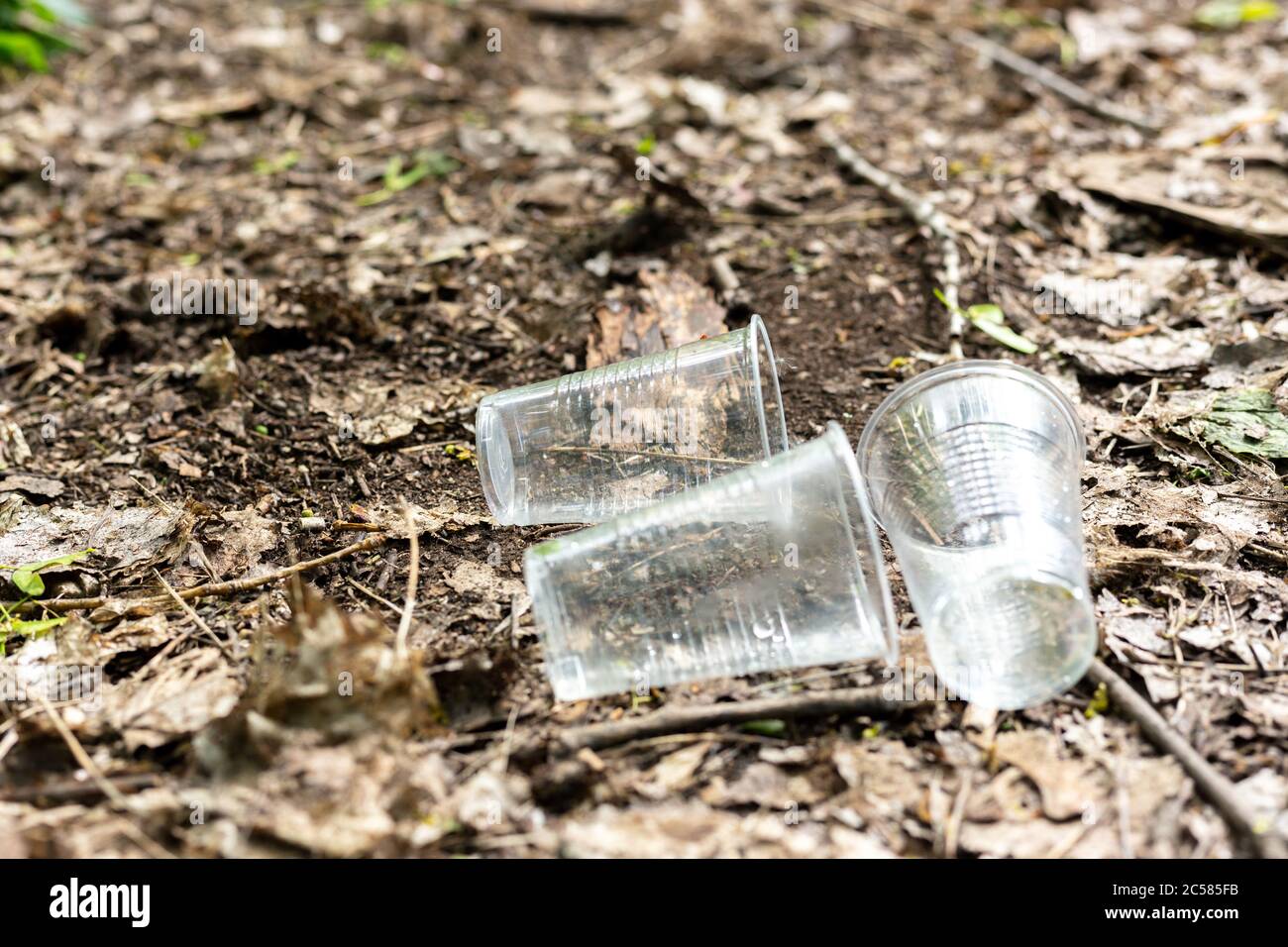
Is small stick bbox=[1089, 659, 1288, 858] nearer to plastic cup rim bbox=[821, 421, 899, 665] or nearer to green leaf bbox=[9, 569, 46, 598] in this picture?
plastic cup rim bbox=[821, 421, 899, 665]

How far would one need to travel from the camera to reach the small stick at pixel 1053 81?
432 centimetres

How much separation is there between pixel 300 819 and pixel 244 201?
3051 mm

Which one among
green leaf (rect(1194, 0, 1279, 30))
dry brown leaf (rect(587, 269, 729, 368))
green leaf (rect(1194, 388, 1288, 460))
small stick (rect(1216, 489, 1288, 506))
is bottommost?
small stick (rect(1216, 489, 1288, 506))

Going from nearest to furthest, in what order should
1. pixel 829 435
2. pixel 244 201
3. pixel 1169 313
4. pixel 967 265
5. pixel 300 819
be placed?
1. pixel 300 819
2. pixel 829 435
3. pixel 1169 313
4. pixel 967 265
5. pixel 244 201

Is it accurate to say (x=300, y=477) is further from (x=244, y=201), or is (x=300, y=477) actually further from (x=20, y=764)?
(x=244, y=201)

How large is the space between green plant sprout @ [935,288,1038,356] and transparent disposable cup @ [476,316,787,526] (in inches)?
35.4

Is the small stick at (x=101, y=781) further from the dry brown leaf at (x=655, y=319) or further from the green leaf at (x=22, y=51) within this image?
the green leaf at (x=22, y=51)

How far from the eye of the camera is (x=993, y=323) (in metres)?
3.27

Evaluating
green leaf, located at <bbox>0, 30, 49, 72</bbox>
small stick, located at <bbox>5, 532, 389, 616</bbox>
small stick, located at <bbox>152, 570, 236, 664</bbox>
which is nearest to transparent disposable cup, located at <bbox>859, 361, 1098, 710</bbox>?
small stick, located at <bbox>5, 532, 389, 616</bbox>

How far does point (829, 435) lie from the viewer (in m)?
2.11

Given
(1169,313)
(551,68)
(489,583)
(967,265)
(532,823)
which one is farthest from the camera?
(551,68)

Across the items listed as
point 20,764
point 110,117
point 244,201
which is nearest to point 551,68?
point 244,201

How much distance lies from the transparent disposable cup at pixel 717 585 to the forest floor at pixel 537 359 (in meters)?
0.09

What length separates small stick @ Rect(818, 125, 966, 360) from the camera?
3.25 m
